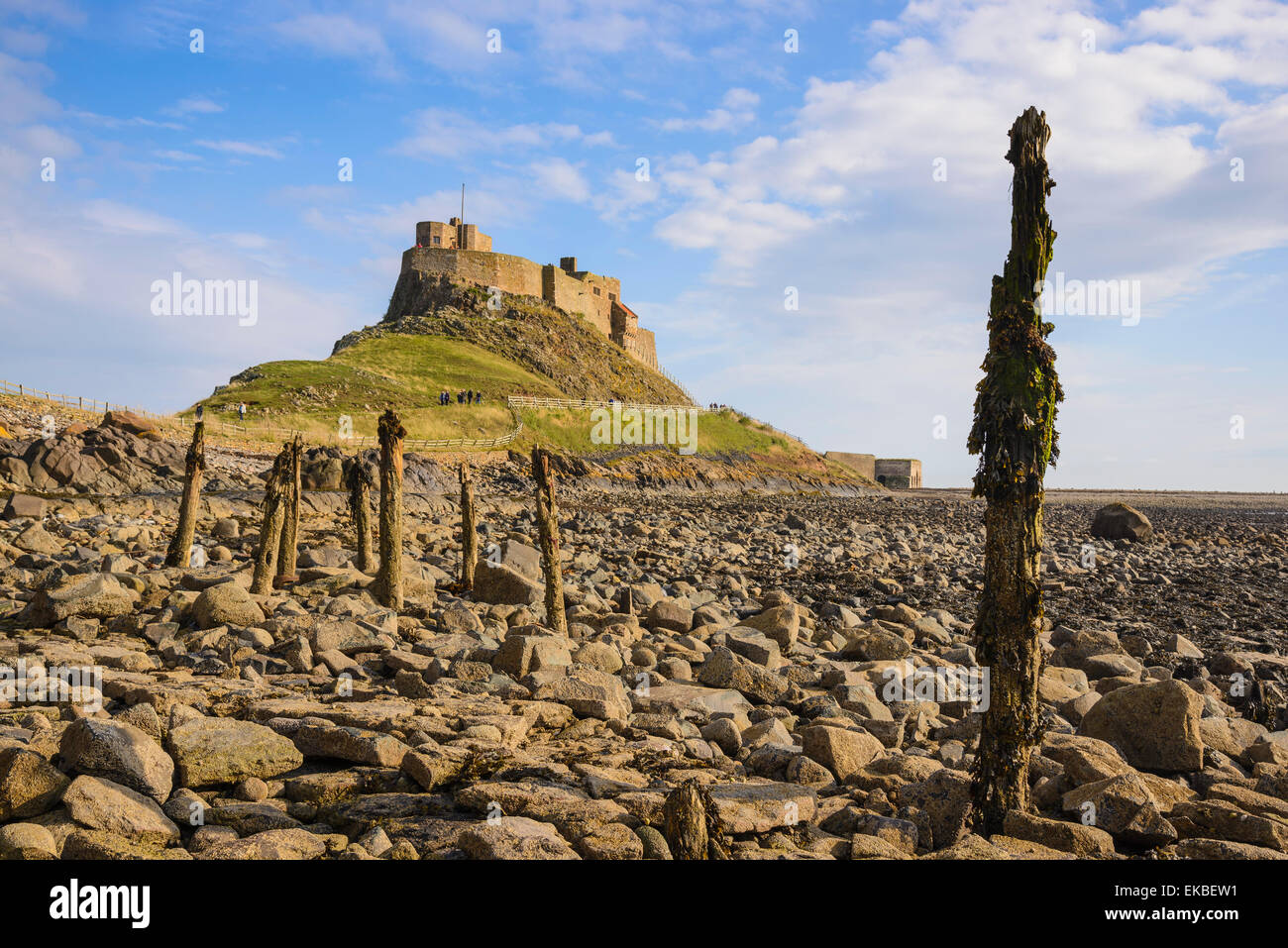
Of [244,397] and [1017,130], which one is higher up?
[244,397]

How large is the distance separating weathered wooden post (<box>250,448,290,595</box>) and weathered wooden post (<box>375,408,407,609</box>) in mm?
2068

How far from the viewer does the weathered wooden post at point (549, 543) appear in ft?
48.3

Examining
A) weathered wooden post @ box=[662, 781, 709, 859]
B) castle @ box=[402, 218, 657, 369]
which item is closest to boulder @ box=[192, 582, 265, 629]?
weathered wooden post @ box=[662, 781, 709, 859]

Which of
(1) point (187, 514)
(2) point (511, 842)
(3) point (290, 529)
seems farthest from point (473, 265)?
(2) point (511, 842)

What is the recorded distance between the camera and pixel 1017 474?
273 inches

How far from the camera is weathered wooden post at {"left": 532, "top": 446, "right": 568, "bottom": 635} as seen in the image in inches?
579

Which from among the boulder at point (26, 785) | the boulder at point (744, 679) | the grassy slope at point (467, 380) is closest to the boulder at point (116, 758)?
the boulder at point (26, 785)

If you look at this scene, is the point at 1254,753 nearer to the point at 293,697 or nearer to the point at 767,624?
the point at 767,624

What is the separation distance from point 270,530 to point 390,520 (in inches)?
102

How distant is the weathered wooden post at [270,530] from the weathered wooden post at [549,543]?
17.3ft

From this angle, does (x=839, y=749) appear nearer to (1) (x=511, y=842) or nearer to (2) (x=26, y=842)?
(1) (x=511, y=842)

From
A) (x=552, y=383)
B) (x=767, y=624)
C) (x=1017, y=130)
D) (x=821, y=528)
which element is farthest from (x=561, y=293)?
(x=1017, y=130)

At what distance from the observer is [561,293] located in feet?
377
